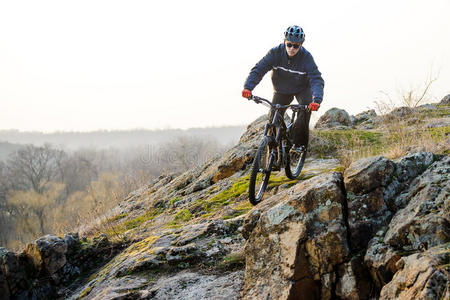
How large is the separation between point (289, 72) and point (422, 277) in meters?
4.04

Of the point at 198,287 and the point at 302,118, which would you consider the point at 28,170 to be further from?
the point at 198,287

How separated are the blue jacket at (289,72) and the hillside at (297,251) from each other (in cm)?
183

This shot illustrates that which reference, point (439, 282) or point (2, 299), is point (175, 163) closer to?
point (2, 299)

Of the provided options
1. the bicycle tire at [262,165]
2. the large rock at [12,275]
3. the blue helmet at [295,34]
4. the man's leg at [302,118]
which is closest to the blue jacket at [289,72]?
the man's leg at [302,118]

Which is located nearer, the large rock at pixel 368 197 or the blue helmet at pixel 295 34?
the large rock at pixel 368 197

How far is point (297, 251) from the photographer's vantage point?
3279 millimetres

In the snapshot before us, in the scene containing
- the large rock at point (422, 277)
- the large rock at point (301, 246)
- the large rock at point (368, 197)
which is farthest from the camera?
the large rock at point (368, 197)

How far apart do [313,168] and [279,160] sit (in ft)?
6.61

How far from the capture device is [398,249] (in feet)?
9.60

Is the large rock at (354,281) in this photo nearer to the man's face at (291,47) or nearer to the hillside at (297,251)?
the hillside at (297,251)

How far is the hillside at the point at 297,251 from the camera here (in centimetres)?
289

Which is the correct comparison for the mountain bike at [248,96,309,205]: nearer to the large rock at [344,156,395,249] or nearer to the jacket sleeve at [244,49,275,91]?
the jacket sleeve at [244,49,275,91]

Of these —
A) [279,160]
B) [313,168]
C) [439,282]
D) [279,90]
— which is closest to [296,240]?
[439,282]

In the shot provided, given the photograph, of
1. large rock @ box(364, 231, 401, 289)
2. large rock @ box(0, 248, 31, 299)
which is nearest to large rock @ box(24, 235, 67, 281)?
large rock @ box(0, 248, 31, 299)
